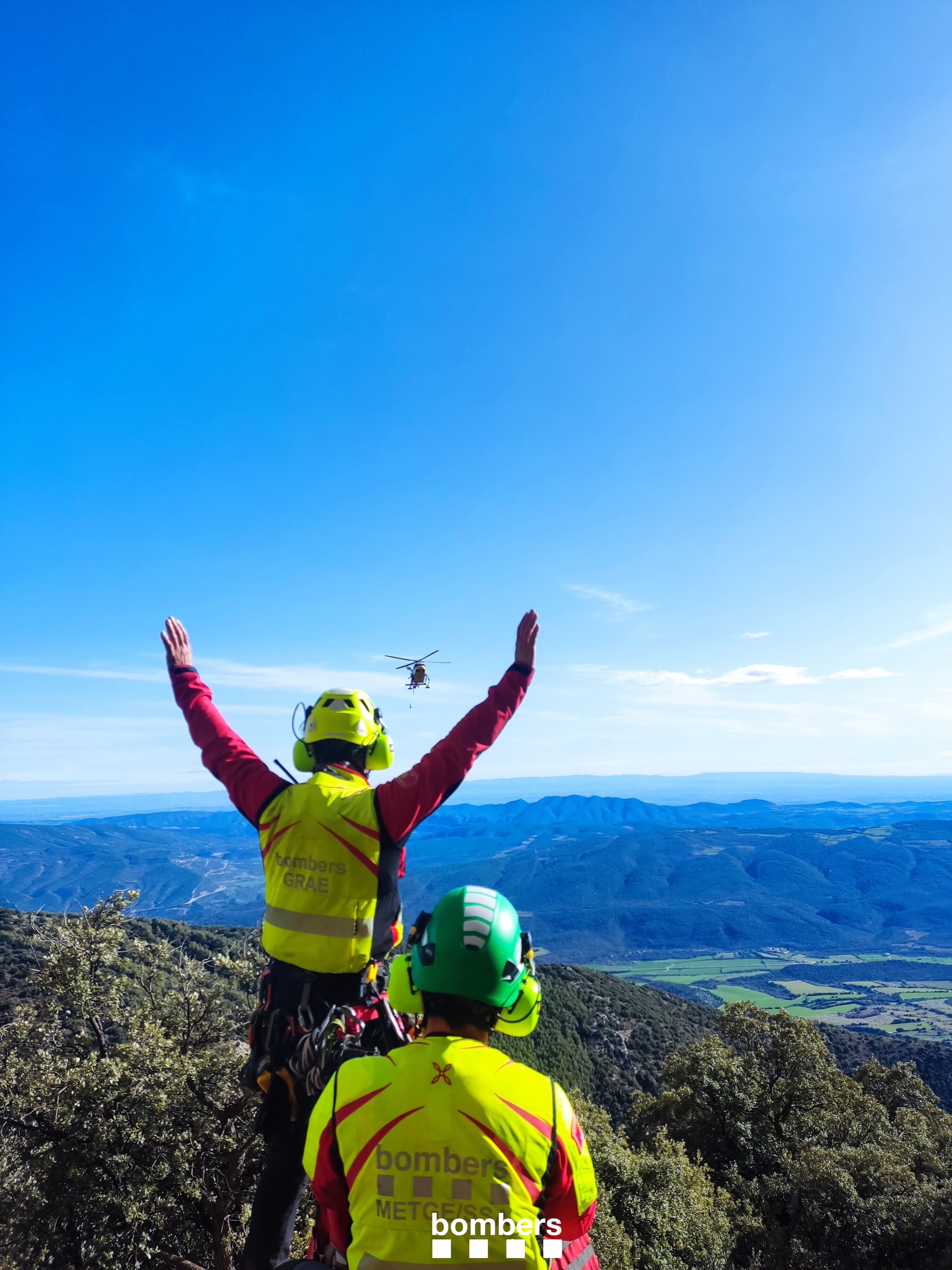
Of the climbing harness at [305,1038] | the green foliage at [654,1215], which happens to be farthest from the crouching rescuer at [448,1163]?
the green foliage at [654,1215]

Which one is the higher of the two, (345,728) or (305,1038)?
(345,728)

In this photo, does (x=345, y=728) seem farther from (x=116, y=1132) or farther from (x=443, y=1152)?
(x=116, y=1132)

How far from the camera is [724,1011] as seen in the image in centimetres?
3828

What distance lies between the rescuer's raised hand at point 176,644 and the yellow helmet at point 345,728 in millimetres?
1173

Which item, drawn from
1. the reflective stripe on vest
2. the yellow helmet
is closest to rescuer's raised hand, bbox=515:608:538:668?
the yellow helmet

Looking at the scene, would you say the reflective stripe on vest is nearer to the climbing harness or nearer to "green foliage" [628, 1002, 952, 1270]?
the climbing harness

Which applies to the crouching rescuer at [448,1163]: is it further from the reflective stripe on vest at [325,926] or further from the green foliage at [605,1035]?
the green foliage at [605,1035]

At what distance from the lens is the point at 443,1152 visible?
2.61m

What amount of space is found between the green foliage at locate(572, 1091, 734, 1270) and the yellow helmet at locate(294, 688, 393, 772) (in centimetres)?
1970

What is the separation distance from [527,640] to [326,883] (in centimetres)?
247

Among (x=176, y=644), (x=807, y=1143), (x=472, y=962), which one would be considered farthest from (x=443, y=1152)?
(x=807, y=1143)

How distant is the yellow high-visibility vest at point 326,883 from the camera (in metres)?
4.31

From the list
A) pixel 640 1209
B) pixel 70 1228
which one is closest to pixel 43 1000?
pixel 70 1228

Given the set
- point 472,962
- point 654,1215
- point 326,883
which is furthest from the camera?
point 654,1215
